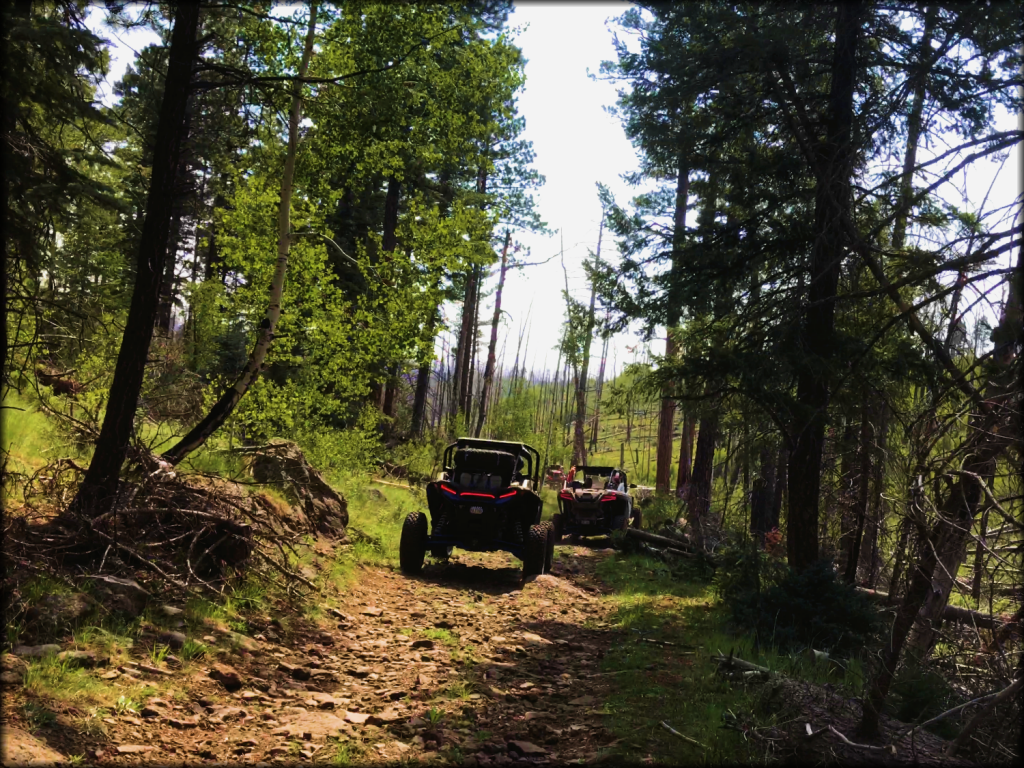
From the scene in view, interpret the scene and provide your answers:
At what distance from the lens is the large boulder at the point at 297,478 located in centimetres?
838

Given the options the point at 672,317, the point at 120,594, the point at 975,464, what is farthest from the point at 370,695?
the point at 672,317

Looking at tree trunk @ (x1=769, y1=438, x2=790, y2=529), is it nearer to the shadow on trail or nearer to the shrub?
the shrub

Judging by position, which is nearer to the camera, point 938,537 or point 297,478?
point 938,537

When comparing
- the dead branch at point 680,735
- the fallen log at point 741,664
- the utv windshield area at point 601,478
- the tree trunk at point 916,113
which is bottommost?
the dead branch at point 680,735

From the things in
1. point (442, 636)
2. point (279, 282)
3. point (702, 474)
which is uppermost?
point (279, 282)

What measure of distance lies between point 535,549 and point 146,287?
19.1 ft

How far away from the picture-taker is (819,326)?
771 cm

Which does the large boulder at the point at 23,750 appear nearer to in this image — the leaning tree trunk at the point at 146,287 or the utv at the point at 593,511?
the leaning tree trunk at the point at 146,287

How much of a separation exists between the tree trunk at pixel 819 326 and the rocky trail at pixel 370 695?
119 inches

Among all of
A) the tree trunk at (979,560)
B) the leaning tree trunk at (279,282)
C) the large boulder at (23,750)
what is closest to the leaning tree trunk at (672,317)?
the leaning tree trunk at (279,282)

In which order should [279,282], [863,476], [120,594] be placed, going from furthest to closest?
[863,476] → [279,282] → [120,594]

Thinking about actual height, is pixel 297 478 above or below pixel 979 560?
below

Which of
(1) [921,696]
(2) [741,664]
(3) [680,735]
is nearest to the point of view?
(3) [680,735]

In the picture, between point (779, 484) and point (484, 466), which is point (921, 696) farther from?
point (779, 484)
